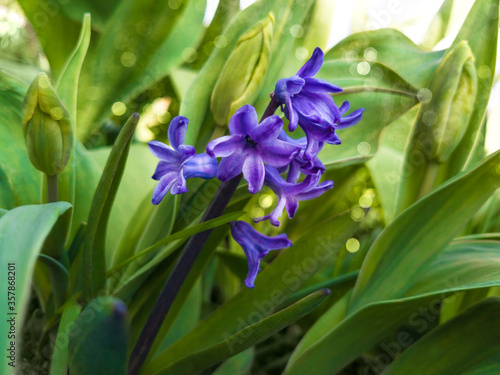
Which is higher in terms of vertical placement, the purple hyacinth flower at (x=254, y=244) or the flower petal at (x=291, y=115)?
the flower petal at (x=291, y=115)

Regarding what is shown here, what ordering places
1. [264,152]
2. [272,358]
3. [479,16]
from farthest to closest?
[272,358], [479,16], [264,152]

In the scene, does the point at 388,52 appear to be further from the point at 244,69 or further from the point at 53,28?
the point at 53,28

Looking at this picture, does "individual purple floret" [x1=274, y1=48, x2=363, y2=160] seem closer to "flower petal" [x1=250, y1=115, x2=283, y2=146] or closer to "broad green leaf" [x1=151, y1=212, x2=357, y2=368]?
"flower petal" [x1=250, y1=115, x2=283, y2=146]

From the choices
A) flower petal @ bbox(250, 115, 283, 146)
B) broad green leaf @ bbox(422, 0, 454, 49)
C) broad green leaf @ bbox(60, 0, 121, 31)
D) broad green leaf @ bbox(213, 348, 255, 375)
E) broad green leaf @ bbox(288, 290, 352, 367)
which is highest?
broad green leaf @ bbox(422, 0, 454, 49)

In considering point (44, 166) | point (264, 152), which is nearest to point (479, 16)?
point (264, 152)

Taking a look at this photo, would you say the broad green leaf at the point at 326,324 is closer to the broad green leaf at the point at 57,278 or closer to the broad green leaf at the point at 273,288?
the broad green leaf at the point at 273,288

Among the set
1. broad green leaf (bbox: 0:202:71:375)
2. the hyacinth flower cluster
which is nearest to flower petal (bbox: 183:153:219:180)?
the hyacinth flower cluster

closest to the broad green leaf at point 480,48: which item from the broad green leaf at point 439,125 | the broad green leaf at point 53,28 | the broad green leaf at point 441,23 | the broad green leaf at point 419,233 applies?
the broad green leaf at point 439,125

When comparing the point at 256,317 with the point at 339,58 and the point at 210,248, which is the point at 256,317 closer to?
the point at 210,248
